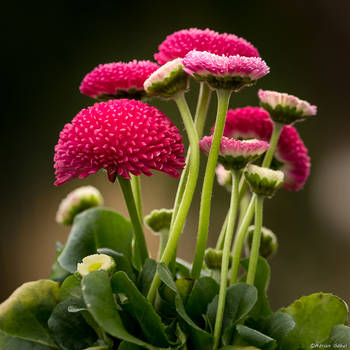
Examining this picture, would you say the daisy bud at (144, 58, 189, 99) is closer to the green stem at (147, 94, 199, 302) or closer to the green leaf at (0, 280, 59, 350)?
the green stem at (147, 94, 199, 302)

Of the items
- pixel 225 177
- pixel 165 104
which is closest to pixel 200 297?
pixel 225 177

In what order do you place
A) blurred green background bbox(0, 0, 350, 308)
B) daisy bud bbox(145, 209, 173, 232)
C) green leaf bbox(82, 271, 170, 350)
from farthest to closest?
blurred green background bbox(0, 0, 350, 308), daisy bud bbox(145, 209, 173, 232), green leaf bbox(82, 271, 170, 350)

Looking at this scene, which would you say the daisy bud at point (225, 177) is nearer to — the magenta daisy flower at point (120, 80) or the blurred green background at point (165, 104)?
the magenta daisy flower at point (120, 80)

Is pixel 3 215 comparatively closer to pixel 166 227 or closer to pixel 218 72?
pixel 166 227

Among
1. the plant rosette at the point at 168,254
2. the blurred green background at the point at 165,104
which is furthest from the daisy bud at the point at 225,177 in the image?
the blurred green background at the point at 165,104

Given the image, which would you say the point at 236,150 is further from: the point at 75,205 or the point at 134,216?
the point at 75,205

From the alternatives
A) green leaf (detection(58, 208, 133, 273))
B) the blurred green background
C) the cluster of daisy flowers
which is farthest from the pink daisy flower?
the blurred green background
